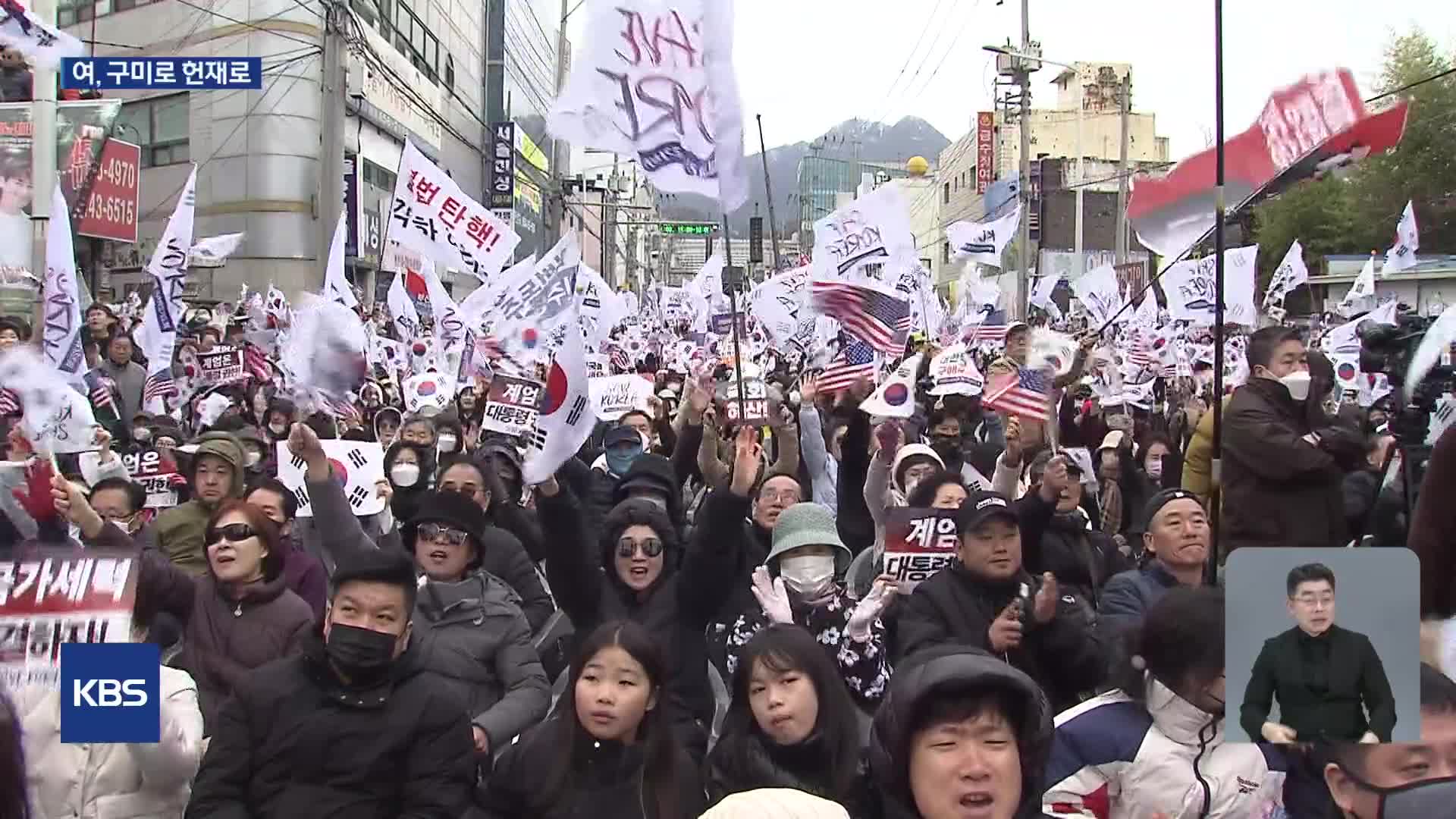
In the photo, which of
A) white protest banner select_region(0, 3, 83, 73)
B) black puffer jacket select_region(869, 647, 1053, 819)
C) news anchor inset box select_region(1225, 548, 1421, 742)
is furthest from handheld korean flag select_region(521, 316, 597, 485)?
white protest banner select_region(0, 3, 83, 73)

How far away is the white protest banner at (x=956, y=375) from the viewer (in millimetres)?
9062

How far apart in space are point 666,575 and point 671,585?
8 centimetres

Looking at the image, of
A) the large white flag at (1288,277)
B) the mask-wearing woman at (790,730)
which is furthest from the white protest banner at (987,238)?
the mask-wearing woman at (790,730)

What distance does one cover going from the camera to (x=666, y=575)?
4477mm

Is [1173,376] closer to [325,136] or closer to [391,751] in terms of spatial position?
[325,136]

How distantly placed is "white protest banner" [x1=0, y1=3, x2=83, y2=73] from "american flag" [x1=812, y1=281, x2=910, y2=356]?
4.99 metres

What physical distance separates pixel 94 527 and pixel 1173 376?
12611 mm

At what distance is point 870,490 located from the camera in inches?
229

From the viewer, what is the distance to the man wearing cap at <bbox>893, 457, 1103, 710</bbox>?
3893mm

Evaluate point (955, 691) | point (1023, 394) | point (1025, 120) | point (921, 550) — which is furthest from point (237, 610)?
point (1025, 120)

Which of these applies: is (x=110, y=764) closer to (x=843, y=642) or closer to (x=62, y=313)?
(x=843, y=642)

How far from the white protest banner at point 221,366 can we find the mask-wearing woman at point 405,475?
8.61 feet

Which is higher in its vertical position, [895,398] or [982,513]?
[895,398]

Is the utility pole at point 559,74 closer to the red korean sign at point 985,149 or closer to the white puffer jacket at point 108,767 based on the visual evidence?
the white puffer jacket at point 108,767
